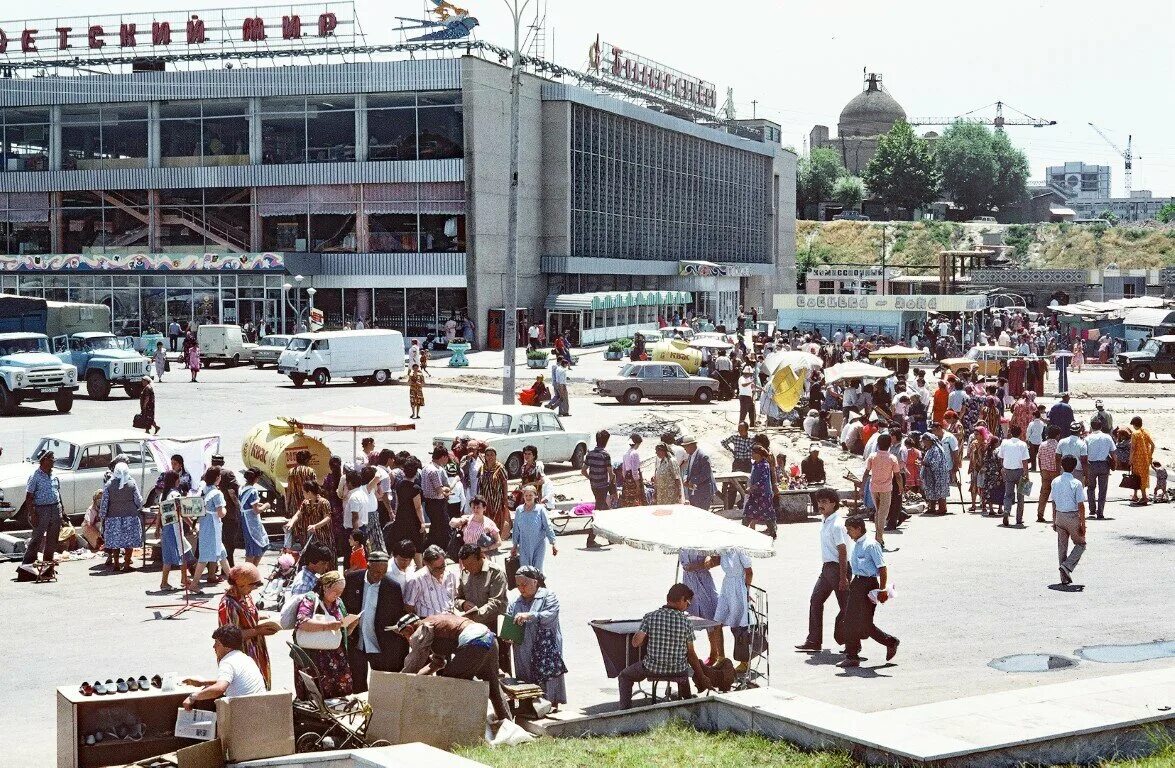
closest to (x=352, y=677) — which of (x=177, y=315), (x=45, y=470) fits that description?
(x=45, y=470)

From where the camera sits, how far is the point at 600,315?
71.6 metres

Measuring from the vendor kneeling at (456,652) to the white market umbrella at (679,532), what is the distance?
2.10m

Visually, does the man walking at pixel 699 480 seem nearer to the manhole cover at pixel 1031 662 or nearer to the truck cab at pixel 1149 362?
the manhole cover at pixel 1031 662

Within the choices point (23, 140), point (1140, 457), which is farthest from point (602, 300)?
point (1140, 457)

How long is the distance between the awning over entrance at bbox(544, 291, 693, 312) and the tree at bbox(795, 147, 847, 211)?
88833 mm

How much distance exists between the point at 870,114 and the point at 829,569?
185318 mm

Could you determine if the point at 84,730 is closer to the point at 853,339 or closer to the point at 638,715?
the point at 638,715

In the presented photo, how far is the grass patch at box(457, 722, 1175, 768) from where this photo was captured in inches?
374

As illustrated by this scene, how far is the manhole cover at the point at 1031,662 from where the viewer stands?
539 inches

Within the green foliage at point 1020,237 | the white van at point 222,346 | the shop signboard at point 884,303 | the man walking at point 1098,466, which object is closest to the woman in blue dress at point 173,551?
the man walking at point 1098,466

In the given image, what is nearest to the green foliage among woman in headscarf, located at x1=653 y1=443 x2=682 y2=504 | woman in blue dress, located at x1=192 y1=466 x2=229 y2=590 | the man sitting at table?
woman in headscarf, located at x1=653 y1=443 x2=682 y2=504

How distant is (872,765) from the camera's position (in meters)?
9.17

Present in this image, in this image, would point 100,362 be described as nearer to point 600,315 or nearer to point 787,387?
point 787,387

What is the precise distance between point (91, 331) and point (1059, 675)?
3859 cm
